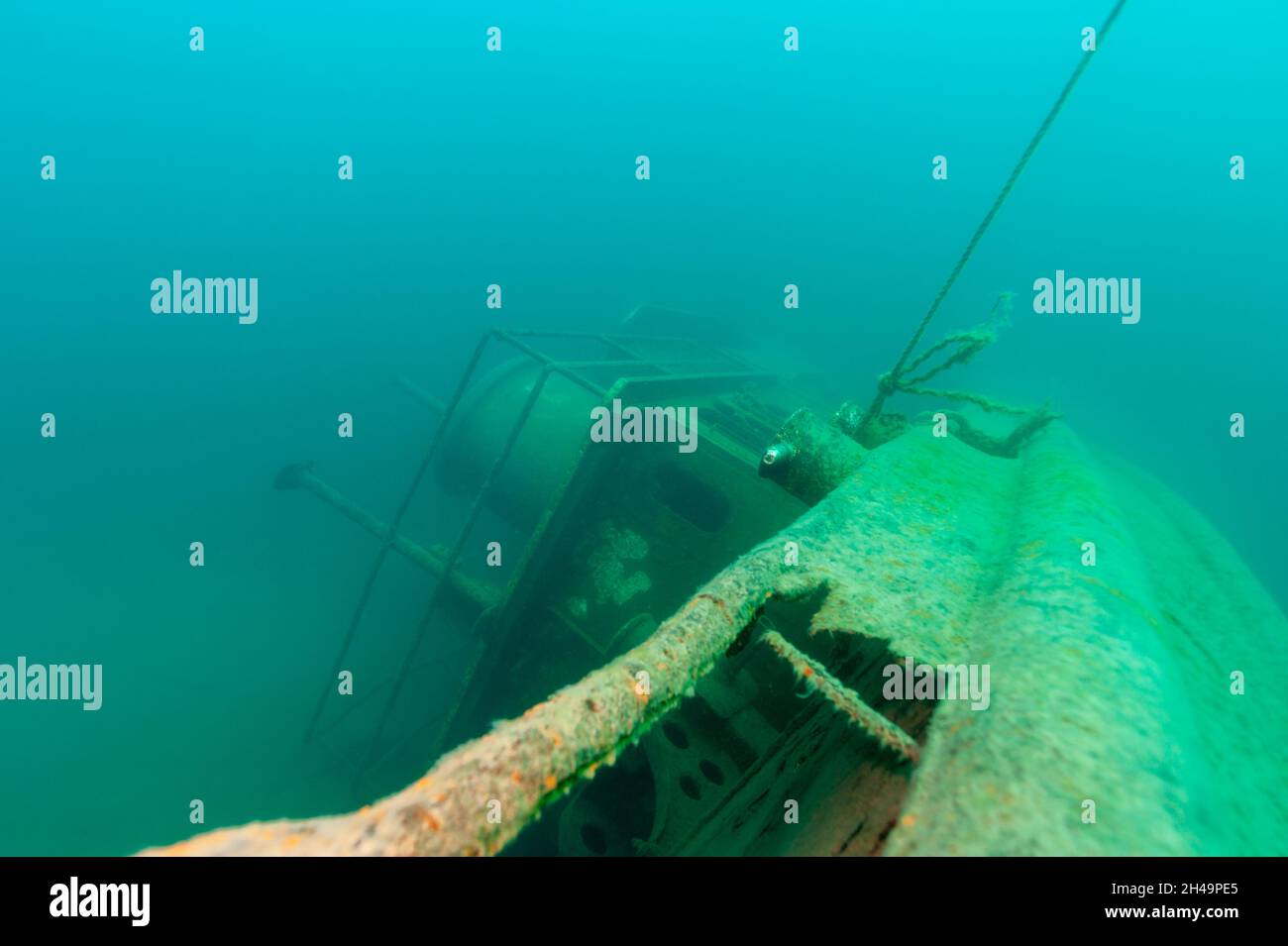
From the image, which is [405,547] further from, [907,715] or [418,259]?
[418,259]

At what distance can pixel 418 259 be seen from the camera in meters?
41.9

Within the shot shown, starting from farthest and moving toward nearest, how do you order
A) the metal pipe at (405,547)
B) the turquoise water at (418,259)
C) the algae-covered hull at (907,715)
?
1. the turquoise water at (418,259)
2. the metal pipe at (405,547)
3. the algae-covered hull at (907,715)

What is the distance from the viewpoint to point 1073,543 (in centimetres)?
255

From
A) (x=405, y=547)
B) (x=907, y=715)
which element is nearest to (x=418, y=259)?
(x=405, y=547)

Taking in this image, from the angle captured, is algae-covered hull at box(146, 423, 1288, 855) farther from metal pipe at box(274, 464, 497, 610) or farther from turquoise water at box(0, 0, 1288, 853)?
turquoise water at box(0, 0, 1288, 853)

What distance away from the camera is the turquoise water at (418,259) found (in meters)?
14.4

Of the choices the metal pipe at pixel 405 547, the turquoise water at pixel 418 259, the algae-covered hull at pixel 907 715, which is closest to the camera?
the algae-covered hull at pixel 907 715

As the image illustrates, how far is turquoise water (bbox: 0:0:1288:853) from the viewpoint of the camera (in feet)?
47.2

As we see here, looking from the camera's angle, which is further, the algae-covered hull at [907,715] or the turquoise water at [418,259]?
the turquoise water at [418,259]

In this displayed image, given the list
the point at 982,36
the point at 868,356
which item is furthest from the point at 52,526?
the point at 982,36

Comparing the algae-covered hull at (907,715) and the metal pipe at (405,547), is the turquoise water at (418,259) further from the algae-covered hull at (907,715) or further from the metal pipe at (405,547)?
the algae-covered hull at (907,715)

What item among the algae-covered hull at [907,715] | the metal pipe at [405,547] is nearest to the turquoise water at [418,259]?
the metal pipe at [405,547]

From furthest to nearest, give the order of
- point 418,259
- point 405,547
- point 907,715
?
1. point 418,259
2. point 405,547
3. point 907,715
